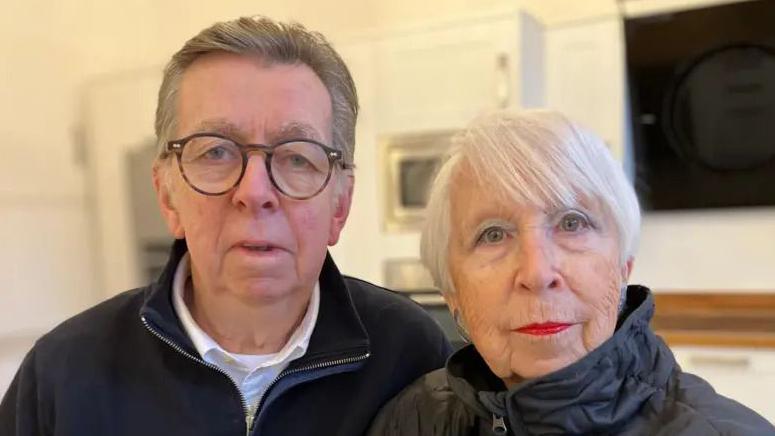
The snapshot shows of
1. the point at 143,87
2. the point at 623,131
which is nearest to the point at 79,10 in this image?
the point at 143,87

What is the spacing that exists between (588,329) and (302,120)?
49 centimetres

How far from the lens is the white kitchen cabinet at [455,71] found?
2658 millimetres

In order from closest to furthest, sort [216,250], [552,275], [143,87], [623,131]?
[552,275], [216,250], [623,131], [143,87]

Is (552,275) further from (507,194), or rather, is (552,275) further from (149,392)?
(149,392)

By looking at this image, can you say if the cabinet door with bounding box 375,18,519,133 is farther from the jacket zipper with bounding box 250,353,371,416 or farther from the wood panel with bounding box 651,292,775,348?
the jacket zipper with bounding box 250,353,371,416

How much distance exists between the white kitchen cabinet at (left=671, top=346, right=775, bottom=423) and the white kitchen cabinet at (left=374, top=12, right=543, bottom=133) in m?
1.07

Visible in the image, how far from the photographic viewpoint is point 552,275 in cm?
89

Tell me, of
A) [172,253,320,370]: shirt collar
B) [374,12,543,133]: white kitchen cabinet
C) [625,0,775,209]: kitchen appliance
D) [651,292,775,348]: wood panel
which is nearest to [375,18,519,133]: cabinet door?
[374,12,543,133]: white kitchen cabinet

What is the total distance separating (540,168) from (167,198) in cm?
59

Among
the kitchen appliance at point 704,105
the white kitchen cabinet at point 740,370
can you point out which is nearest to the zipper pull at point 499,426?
the white kitchen cabinet at point 740,370

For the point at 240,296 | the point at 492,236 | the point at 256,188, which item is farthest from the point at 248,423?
the point at 492,236

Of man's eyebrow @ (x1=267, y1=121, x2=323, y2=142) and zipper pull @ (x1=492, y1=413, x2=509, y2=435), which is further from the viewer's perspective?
man's eyebrow @ (x1=267, y1=121, x2=323, y2=142)

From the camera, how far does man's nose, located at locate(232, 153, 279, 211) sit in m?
1.02

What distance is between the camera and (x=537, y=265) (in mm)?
889
